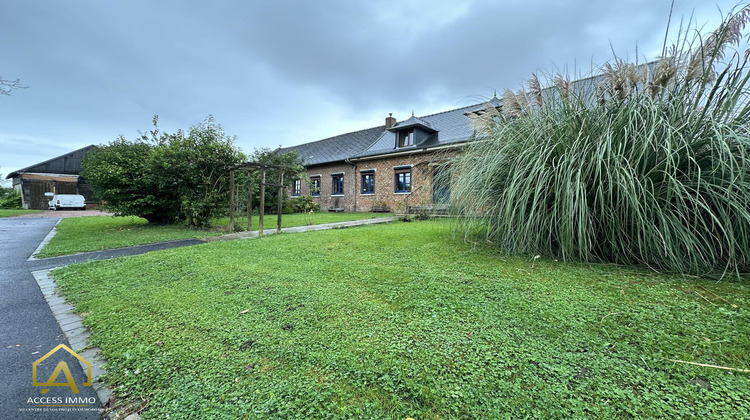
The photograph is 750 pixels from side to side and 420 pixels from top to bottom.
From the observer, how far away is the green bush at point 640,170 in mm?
2213

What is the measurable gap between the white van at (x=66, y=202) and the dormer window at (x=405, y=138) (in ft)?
77.7

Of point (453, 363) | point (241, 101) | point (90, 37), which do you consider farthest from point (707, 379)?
point (241, 101)

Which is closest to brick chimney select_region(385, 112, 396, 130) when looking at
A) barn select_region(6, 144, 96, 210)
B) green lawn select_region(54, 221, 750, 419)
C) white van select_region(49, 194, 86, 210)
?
green lawn select_region(54, 221, 750, 419)

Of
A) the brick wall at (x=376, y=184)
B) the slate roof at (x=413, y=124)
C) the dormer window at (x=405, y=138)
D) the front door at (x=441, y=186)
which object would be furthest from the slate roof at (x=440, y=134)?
the front door at (x=441, y=186)

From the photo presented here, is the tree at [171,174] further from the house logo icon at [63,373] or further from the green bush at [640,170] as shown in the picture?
the green bush at [640,170]

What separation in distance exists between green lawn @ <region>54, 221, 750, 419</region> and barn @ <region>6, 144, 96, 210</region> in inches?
1076

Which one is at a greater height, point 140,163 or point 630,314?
point 140,163

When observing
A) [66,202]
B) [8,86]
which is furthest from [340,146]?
[66,202]

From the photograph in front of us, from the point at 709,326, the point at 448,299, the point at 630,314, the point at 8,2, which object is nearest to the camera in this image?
the point at 709,326

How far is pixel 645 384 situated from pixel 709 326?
0.81m

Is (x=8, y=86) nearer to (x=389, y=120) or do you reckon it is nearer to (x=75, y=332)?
(x=75, y=332)

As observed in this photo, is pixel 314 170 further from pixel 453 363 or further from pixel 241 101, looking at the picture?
pixel 453 363

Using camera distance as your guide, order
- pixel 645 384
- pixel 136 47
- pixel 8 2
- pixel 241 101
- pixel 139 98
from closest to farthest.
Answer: pixel 645 384 < pixel 8 2 < pixel 136 47 < pixel 139 98 < pixel 241 101

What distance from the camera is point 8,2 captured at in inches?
176
